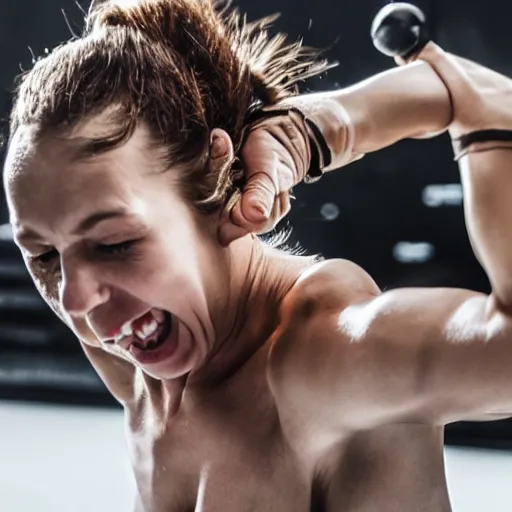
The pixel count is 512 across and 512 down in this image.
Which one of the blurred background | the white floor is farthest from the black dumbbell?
the white floor

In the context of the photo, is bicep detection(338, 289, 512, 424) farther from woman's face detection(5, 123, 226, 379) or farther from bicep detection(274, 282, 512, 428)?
woman's face detection(5, 123, 226, 379)

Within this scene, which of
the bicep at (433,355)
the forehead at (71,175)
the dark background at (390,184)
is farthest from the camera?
the dark background at (390,184)

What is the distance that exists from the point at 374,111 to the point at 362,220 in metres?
0.65

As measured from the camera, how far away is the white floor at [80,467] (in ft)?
3.99

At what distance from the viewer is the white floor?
1.21 metres

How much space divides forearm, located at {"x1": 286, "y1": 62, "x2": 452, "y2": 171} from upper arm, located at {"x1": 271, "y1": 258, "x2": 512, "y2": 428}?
0.10 m

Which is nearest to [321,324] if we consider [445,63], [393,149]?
[445,63]

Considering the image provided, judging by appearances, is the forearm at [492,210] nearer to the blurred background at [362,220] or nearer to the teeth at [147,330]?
the teeth at [147,330]

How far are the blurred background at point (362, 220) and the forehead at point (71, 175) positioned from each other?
0.47m

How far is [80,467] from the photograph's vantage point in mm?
1361

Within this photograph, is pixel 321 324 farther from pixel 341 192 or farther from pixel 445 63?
pixel 341 192

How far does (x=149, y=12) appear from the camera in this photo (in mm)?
652

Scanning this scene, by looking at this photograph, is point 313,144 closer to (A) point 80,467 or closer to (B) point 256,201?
(B) point 256,201

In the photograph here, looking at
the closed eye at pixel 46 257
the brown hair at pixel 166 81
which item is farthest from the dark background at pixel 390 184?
the closed eye at pixel 46 257
